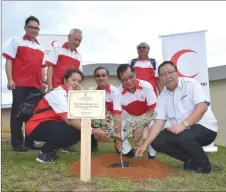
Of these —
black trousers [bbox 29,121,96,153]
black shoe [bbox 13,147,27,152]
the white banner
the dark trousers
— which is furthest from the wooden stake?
the white banner

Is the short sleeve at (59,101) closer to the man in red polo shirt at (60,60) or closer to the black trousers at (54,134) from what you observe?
the black trousers at (54,134)

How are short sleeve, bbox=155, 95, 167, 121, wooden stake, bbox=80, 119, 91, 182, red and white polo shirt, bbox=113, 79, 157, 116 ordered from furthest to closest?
red and white polo shirt, bbox=113, 79, 157, 116 → short sleeve, bbox=155, 95, 167, 121 → wooden stake, bbox=80, 119, 91, 182

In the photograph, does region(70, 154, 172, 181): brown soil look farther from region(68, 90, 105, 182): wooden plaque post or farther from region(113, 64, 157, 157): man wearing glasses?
region(113, 64, 157, 157): man wearing glasses

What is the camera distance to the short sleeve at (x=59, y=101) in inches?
147

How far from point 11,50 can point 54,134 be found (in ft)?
4.93

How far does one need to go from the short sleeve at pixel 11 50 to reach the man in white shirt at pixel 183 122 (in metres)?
2.08

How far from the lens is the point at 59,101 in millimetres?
3746

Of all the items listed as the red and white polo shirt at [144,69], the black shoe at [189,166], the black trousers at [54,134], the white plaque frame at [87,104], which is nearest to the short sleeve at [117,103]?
the black trousers at [54,134]

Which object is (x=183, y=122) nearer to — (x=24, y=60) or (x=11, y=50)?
(x=24, y=60)

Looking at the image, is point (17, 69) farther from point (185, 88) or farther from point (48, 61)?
point (185, 88)

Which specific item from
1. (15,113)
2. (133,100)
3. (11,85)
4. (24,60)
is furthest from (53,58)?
(133,100)

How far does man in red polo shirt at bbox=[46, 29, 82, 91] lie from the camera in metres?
4.96

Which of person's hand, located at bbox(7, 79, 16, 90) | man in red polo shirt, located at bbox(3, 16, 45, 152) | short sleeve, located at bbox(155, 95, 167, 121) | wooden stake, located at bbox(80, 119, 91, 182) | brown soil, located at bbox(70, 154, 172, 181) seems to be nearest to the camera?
wooden stake, located at bbox(80, 119, 91, 182)

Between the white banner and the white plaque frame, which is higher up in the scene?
the white banner
